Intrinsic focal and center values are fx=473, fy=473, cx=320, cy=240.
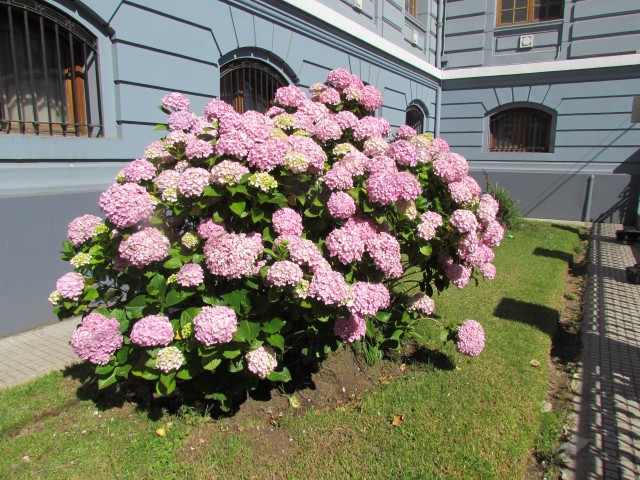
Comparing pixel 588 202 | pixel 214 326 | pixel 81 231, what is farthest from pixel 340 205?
pixel 588 202

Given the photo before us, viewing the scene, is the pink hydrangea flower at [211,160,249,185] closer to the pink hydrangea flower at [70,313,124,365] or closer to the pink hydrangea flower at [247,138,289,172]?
the pink hydrangea flower at [247,138,289,172]

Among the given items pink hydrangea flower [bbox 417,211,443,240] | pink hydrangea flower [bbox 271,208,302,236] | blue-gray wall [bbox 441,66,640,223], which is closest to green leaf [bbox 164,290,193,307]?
pink hydrangea flower [bbox 271,208,302,236]

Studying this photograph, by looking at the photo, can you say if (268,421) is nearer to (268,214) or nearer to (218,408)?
(218,408)

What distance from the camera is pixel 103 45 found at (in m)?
5.58

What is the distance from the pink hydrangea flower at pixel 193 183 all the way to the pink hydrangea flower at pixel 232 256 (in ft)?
1.10

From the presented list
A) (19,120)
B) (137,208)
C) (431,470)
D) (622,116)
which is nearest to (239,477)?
(431,470)

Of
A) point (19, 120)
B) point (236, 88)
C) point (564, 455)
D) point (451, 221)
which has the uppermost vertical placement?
point (236, 88)

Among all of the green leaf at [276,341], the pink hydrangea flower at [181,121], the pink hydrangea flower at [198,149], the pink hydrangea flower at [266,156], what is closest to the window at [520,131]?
the pink hydrangea flower at [181,121]

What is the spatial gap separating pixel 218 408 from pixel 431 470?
60.3 inches

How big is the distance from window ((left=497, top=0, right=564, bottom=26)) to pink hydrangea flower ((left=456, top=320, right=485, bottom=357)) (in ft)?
41.6

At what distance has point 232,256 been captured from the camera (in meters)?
2.70

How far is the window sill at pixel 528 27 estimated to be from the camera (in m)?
13.0

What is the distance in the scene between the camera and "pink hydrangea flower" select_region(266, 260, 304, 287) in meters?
2.60

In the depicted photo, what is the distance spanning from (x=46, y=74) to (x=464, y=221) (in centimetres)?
486
